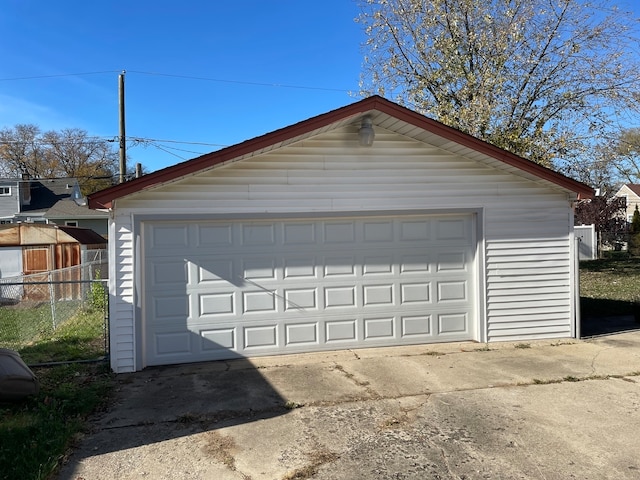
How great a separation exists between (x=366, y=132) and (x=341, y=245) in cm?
177

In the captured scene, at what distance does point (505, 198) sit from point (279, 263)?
12.6ft

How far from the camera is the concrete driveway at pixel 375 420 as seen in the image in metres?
3.86

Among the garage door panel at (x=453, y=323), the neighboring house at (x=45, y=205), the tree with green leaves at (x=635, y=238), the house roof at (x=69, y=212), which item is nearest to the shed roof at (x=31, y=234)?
the neighboring house at (x=45, y=205)

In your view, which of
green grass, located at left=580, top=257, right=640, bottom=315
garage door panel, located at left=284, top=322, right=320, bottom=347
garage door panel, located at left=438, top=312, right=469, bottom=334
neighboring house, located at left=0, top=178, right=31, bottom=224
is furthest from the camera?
neighboring house, located at left=0, top=178, right=31, bottom=224

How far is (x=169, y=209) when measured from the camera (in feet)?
23.0

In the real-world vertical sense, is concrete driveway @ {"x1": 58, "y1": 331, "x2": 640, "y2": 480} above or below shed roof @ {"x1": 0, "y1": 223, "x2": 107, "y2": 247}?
below

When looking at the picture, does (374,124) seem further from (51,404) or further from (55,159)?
(55,159)

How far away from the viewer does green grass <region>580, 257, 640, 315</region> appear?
11.5m

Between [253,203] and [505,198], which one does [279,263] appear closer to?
[253,203]

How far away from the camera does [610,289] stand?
14477 millimetres

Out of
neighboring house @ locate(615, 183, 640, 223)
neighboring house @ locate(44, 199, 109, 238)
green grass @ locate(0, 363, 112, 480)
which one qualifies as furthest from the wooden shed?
neighboring house @ locate(615, 183, 640, 223)

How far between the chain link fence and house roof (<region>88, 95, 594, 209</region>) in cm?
176

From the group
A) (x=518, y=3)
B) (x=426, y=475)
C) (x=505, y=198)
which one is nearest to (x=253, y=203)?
(x=505, y=198)

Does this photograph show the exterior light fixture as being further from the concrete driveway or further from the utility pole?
the utility pole
